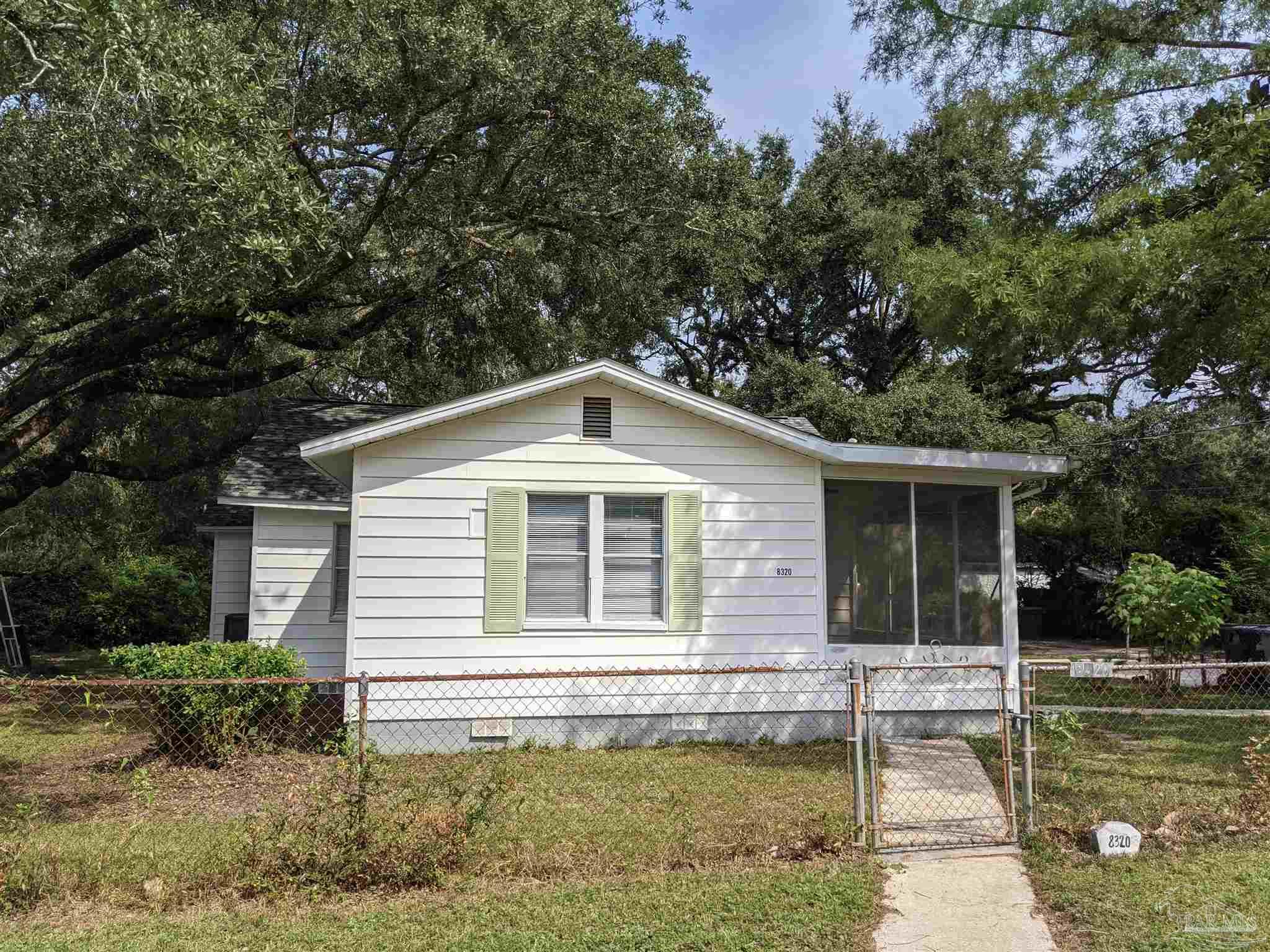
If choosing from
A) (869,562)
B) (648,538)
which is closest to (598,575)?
A: (648,538)

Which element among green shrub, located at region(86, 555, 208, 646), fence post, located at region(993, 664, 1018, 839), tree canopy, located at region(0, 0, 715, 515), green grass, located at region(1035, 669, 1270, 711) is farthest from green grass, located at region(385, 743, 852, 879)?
green shrub, located at region(86, 555, 208, 646)

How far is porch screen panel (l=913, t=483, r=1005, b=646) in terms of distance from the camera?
10758 mm

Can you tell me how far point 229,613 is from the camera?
561 inches

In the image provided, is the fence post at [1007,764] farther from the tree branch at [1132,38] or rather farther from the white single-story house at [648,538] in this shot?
the tree branch at [1132,38]

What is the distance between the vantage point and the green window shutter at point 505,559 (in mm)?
9656

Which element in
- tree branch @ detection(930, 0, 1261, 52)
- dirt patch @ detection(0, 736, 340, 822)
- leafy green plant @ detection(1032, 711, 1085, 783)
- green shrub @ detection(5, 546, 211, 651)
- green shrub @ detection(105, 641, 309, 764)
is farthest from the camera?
green shrub @ detection(5, 546, 211, 651)

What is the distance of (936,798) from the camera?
25.0 ft

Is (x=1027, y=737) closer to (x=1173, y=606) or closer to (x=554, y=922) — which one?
(x=554, y=922)

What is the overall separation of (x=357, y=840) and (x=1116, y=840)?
4483mm

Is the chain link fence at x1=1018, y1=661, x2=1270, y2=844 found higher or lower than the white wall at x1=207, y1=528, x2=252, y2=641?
lower

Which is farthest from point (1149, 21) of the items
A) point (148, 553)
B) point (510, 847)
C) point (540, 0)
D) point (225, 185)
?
point (148, 553)

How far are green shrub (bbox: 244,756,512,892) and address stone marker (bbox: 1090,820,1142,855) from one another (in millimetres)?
3630

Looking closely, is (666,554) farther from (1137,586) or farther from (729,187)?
(729,187)

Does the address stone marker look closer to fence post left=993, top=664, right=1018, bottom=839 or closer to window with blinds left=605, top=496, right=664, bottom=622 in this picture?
fence post left=993, top=664, right=1018, bottom=839
